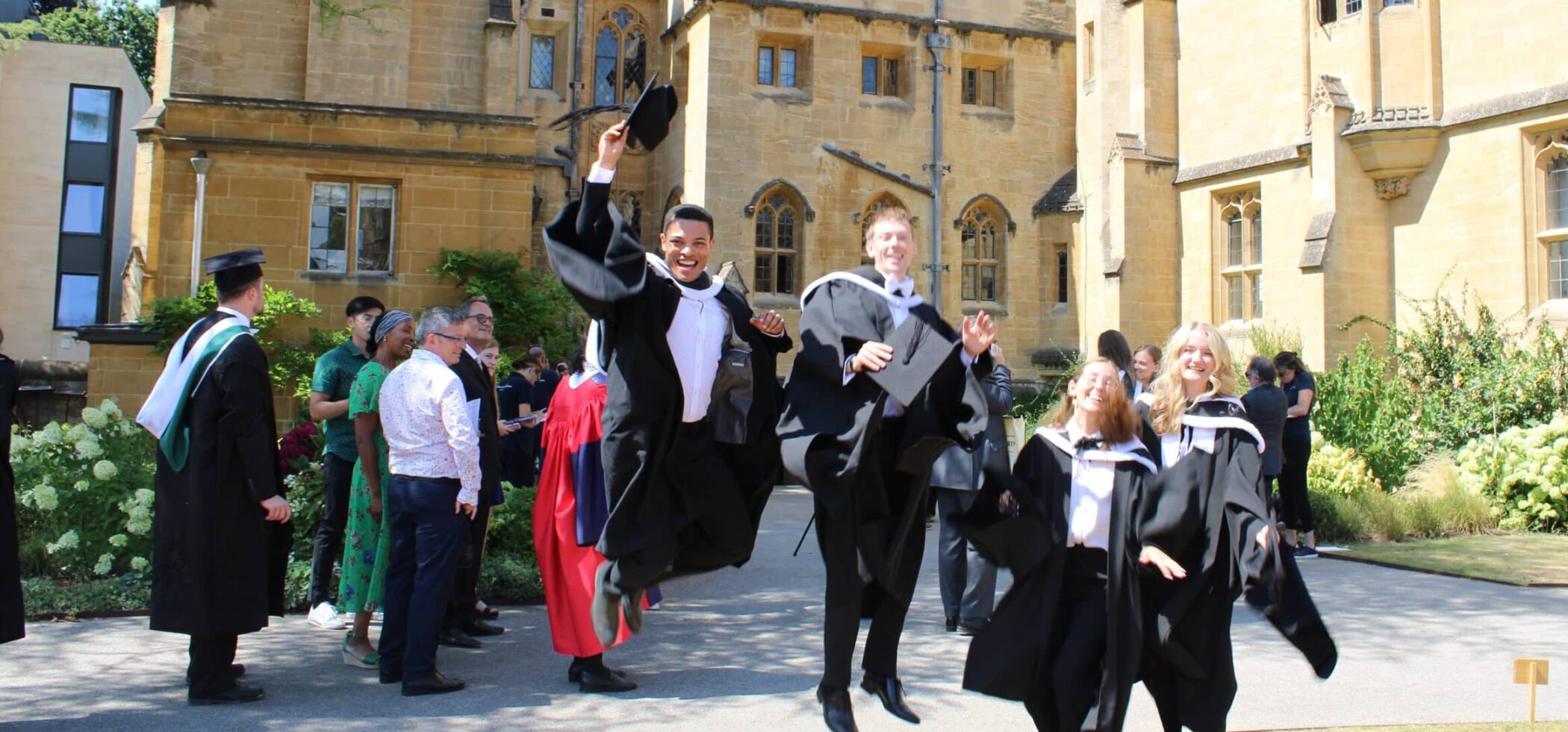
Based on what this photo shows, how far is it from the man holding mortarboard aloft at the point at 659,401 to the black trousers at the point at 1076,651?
4.10 ft

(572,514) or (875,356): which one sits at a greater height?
(875,356)

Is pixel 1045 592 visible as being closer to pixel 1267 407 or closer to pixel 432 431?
pixel 432 431

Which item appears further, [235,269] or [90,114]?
[90,114]

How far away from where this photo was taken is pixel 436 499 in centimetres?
591

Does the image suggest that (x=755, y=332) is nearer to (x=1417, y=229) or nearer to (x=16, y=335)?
(x=1417, y=229)

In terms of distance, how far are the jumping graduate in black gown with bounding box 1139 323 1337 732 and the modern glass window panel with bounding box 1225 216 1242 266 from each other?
1940 cm

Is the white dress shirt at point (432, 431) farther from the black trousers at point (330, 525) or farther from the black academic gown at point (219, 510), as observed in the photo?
the black trousers at point (330, 525)

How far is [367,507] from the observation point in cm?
666

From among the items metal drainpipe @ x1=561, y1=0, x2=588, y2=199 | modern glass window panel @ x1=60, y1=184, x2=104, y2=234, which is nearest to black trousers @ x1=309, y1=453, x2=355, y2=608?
metal drainpipe @ x1=561, y1=0, x2=588, y2=199

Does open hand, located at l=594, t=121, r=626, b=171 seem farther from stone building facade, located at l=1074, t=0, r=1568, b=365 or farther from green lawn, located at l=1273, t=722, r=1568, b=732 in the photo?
stone building facade, located at l=1074, t=0, r=1568, b=365

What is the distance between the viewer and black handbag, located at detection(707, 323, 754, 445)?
425cm

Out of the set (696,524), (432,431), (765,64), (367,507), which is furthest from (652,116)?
(765,64)

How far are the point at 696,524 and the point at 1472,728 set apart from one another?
3668 millimetres

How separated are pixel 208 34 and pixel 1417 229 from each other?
66.3 feet
